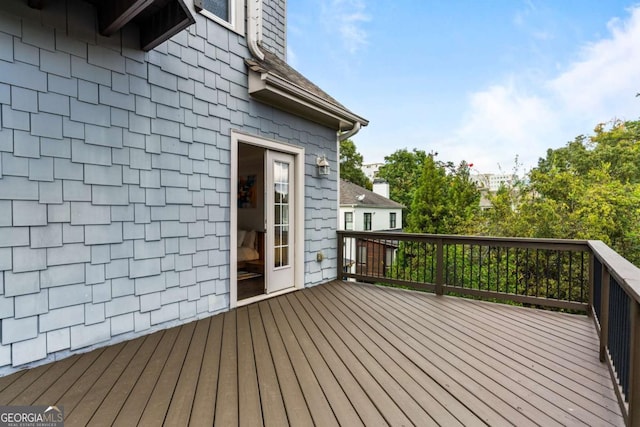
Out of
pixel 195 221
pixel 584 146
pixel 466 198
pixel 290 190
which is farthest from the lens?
pixel 584 146

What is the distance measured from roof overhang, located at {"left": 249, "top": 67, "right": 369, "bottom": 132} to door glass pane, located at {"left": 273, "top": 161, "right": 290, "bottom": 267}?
84cm

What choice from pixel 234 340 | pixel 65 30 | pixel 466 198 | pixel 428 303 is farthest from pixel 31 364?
pixel 466 198

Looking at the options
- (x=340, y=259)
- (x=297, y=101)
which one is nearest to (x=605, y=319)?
(x=340, y=259)

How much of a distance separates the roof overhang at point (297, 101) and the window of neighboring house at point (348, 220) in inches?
486

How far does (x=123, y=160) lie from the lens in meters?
2.73

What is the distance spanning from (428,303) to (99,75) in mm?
4297

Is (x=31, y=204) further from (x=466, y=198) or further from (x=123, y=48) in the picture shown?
(x=466, y=198)

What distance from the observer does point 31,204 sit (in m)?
2.24

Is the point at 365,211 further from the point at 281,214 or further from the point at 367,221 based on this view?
the point at 281,214

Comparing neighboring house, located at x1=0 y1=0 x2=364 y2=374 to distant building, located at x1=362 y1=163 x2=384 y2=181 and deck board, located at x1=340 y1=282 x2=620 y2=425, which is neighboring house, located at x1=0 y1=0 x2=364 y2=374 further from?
distant building, located at x1=362 y1=163 x2=384 y2=181

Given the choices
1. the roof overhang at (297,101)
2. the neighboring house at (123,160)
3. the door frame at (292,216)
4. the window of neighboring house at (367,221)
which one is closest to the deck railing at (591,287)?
the door frame at (292,216)

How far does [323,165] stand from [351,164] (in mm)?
24541

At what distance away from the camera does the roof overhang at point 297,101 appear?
12.2 feet

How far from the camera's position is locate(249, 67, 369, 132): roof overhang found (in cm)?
373
